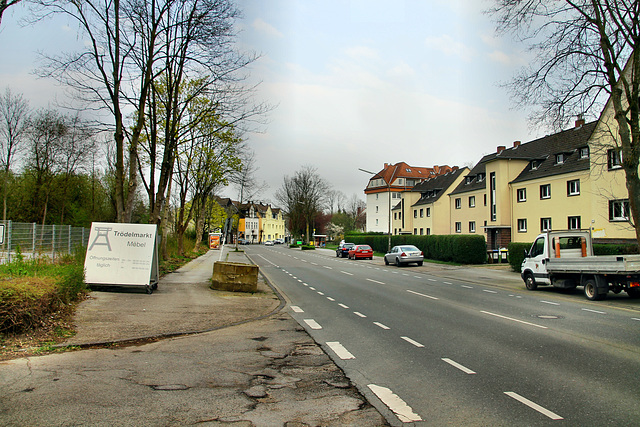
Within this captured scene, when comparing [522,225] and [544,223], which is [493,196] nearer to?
[522,225]

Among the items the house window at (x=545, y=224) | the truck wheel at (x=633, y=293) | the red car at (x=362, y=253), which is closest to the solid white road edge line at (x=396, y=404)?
the truck wheel at (x=633, y=293)

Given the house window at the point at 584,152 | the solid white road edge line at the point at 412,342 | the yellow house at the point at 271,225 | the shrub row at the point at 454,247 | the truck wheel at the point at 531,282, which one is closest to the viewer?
the solid white road edge line at the point at 412,342

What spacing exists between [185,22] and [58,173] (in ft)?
111

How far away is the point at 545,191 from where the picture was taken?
37656mm

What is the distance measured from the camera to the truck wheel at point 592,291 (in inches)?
554

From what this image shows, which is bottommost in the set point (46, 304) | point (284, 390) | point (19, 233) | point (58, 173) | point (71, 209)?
point (284, 390)

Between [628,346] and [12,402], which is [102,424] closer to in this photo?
[12,402]

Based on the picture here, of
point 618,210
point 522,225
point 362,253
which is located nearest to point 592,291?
point 618,210

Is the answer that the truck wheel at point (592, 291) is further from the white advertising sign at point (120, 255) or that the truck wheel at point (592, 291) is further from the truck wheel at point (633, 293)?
the white advertising sign at point (120, 255)

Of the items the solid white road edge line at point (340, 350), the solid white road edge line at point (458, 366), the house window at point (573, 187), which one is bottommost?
the solid white road edge line at point (340, 350)

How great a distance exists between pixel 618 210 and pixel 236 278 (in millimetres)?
24576

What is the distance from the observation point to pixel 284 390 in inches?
209

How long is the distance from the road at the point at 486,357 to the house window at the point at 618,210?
56.4ft

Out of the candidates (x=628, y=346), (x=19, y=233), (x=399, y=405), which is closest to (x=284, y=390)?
(x=399, y=405)
